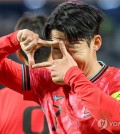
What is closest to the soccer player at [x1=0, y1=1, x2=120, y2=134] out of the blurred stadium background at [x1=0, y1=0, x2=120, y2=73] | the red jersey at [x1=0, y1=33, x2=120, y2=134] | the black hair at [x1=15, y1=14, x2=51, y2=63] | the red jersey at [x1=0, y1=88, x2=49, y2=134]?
the red jersey at [x1=0, y1=33, x2=120, y2=134]

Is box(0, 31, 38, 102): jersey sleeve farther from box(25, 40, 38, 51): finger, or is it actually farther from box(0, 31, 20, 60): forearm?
box(25, 40, 38, 51): finger

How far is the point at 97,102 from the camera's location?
6.67 ft

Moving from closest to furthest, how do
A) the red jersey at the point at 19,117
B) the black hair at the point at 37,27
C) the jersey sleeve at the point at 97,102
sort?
the jersey sleeve at the point at 97,102 → the red jersey at the point at 19,117 → the black hair at the point at 37,27

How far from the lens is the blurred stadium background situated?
20.8 ft

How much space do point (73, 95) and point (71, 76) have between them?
0.81ft

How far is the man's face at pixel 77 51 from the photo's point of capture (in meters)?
2.22

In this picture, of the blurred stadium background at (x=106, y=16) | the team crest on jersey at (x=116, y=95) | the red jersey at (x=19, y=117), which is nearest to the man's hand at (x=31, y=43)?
the team crest on jersey at (x=116, y=95)

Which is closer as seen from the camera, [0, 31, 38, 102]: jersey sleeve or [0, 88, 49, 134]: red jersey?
[0, 31, 38, 102]: jersey sleeve

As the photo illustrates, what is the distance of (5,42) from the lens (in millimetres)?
2434

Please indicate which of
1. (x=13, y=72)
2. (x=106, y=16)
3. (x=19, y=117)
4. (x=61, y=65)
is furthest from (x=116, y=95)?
(x=106, y=16)

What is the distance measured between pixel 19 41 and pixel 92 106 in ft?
1.74

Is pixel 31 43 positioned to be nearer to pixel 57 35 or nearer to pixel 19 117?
pixel 57 35

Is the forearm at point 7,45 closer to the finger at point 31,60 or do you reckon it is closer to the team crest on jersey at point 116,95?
the finger at point 31,60

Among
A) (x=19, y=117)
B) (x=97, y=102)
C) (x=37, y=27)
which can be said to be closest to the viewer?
(x=97, y=102)
